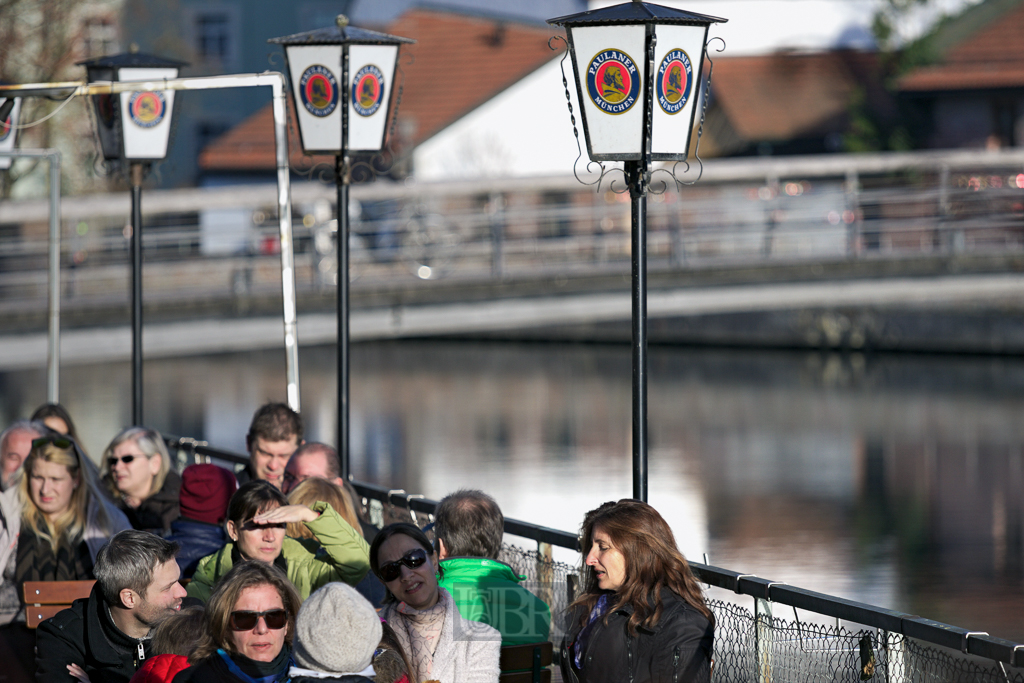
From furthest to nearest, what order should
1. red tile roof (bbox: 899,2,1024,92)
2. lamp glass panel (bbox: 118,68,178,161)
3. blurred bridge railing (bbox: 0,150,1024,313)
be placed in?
red tile roof (bbox: 899,2,1024,92)
blurred bridge railing (bbox: 0,150,1024,313)
lamp glass panel (bbox: 118,68,178,161)

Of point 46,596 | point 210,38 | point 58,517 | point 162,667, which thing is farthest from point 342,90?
point 210,38

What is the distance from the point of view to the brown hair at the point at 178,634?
417 cm

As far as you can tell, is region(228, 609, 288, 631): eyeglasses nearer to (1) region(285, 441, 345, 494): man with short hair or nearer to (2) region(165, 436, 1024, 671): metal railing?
(2) region(165, 436, 1024, 671): metal railing

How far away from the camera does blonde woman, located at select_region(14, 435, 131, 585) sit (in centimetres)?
594

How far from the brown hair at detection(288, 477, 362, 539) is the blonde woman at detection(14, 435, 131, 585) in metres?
0.84

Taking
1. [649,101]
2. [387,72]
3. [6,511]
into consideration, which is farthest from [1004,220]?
[6,511]

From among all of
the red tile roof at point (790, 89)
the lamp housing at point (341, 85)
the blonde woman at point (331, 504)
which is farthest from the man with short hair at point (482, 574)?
the red tile roof at point (790, 89)

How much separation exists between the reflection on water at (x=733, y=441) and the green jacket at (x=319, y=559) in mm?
6486

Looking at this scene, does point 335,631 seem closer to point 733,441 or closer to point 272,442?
point 272,442

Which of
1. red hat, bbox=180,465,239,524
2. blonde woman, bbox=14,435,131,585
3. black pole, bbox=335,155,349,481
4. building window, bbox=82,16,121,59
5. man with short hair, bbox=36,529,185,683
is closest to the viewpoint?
man with short hair, bbox=36,529,185,683

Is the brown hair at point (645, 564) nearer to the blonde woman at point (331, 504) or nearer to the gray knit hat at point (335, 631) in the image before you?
the gray knit hat at point (335, 631)

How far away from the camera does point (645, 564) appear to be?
441cm

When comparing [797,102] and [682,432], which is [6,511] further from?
[797,102]

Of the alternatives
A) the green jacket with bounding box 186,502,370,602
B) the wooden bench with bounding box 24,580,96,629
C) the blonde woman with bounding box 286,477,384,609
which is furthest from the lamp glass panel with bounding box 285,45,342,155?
the wooden bench with bounding box 24,580,96,629
